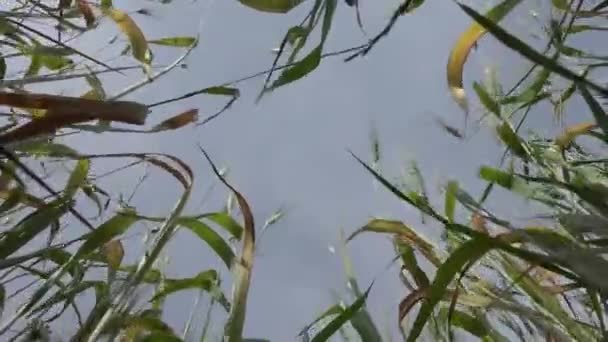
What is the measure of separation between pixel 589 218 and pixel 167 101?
30cm

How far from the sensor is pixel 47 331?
0.75 meters

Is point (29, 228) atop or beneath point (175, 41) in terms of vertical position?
beneath

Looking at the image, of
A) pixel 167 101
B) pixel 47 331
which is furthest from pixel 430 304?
pixel 47 331

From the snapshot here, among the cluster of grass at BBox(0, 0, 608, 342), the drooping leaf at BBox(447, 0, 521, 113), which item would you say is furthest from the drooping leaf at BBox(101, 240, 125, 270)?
the drooping leaf at BBox(447, 0, 521, 113)

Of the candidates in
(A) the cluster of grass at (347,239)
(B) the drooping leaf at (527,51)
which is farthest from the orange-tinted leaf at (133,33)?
(B) the drooping leaf at (527,51)

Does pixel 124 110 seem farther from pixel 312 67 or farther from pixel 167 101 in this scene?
pixel 312 67

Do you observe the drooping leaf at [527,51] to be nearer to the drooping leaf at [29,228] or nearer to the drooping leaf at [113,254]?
the drooping leaf at [29,228]

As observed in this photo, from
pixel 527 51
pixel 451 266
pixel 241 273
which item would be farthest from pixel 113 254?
pixel 527 51

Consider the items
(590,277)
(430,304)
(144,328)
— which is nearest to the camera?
(590,277)

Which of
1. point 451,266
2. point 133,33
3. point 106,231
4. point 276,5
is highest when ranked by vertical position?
point 133,33

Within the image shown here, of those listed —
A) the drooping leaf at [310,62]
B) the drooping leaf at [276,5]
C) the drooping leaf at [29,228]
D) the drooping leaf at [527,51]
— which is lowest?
the drooping leaf at [527,51]

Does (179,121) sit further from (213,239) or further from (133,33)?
(133,33)

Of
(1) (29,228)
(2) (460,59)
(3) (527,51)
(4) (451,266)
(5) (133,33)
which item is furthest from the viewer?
(5) (133,33)

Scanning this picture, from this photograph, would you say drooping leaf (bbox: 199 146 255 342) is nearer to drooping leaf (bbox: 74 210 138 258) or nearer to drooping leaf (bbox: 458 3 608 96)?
drooping leaf (bbox: 74 210 138 258)
